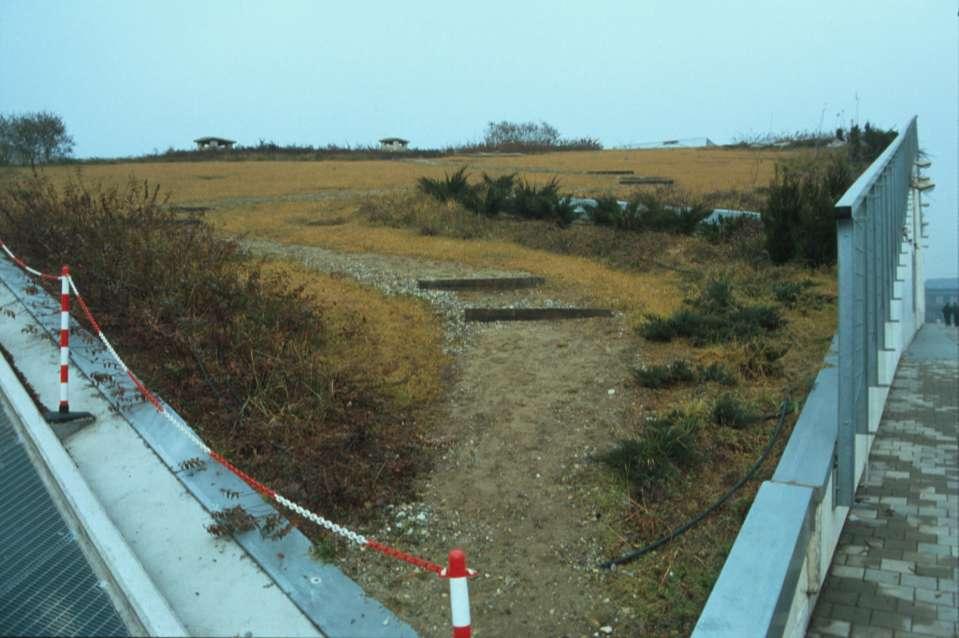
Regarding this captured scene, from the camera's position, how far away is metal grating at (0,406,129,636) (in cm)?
335

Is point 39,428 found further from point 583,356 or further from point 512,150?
point 512,150

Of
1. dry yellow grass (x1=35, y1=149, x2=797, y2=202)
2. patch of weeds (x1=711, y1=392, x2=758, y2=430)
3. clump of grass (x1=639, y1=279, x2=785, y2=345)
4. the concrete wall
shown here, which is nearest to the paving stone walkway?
the concrete wall

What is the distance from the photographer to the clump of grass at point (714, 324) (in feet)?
25.0

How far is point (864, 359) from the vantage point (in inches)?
199

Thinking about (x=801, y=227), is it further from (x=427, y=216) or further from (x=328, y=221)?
(x=328, y=221)

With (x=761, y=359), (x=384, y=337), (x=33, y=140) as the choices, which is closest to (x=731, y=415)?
(x=761, y=359)

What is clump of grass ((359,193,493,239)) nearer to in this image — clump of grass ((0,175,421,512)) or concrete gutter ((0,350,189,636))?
clump of grass ((0,175,421,512))

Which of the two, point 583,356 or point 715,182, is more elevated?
point 715,182

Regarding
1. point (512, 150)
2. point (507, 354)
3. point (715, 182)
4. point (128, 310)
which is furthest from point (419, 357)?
point (512, 150)

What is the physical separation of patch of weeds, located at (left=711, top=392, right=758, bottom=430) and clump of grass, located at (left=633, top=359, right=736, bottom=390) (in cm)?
69

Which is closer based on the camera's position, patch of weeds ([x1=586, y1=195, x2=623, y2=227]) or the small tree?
patch of weeds ([x1=586, y1=195, x2=623, y2=227])

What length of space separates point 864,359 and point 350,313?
488cm

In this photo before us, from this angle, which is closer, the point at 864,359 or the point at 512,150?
the point at 864,359

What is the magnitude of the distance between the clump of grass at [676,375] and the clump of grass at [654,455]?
3.19 ft
